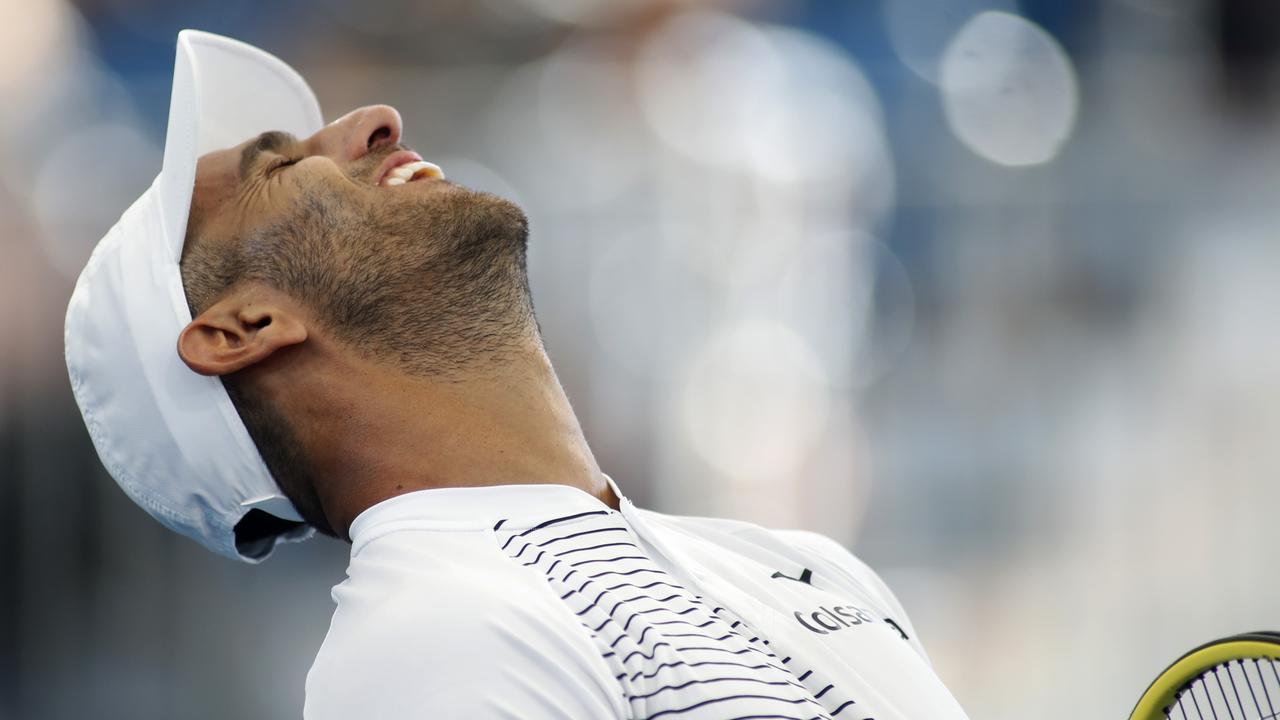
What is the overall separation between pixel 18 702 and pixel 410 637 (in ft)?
12.7

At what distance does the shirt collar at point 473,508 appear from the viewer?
1.42 m

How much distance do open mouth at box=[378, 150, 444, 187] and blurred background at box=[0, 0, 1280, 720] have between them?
2.94 metres

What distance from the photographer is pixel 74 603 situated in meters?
4.43

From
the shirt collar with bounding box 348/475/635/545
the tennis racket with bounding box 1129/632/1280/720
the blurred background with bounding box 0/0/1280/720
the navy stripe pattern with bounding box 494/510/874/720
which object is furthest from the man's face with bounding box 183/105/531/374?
the blurred background with bounding box 0/0/1280/720

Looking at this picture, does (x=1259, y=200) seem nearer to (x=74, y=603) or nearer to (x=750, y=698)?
(x=750, y=698)

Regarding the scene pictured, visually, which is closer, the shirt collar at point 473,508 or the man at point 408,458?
the man at point 408,458

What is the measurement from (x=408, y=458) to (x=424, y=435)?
35mm

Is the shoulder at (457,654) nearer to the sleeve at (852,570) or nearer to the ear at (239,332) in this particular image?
the ear at (239,332)

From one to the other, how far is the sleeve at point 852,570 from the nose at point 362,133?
82 centimetres

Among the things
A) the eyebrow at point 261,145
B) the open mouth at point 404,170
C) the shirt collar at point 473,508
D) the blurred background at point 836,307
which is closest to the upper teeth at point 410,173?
the open mouth at point 404,170

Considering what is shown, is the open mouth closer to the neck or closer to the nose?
the nose

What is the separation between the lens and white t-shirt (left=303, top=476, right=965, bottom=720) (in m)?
1.19

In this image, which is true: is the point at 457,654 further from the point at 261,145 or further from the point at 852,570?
the point at 261,145

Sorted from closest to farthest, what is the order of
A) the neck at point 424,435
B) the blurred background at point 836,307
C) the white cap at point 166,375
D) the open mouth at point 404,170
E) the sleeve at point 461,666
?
the sleeve at point 461,666 < the neck at point 424,435 < the white cap at point 166,375 < the open mouth at point 404,170 < the blurred background at point 836,307
